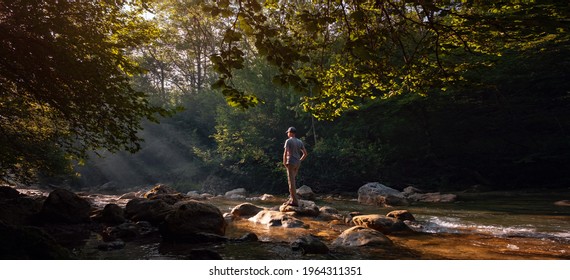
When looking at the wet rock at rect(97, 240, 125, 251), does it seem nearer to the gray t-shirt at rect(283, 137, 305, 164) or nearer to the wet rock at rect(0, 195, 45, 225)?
the wet rock at rect(0, 195, 45, 225)

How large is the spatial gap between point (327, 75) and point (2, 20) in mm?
6106

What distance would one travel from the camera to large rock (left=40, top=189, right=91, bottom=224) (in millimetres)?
7840

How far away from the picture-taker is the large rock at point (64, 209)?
7840 mm

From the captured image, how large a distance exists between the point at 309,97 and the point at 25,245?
22.2 ft

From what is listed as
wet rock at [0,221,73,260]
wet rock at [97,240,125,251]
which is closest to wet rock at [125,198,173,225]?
wet rock at [97,240,125,251]

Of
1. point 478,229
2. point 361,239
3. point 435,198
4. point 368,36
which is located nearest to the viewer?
point 368,36

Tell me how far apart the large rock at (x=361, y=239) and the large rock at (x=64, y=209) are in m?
6.12

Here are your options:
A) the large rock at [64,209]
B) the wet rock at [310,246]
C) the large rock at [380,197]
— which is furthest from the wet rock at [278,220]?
the large rock at [380,197]

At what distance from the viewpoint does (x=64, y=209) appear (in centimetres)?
802

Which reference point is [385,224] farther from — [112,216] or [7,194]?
[7,194]

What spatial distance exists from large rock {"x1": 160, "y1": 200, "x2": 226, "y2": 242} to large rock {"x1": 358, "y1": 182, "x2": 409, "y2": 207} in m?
9.57

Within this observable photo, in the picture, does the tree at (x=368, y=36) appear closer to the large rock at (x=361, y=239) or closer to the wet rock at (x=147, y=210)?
the large rock at (x=361, y=239)

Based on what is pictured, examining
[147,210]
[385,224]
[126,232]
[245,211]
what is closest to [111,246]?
[126,232]
